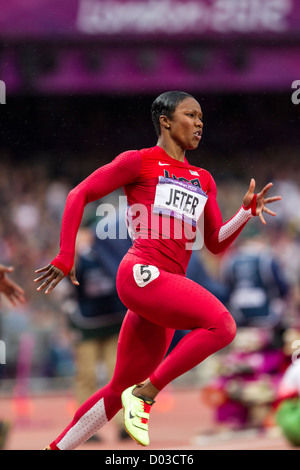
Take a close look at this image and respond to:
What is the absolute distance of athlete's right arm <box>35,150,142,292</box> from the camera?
3.81 m

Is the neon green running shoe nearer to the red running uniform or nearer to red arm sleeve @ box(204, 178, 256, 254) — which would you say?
the red running uniform

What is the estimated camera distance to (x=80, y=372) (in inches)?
297

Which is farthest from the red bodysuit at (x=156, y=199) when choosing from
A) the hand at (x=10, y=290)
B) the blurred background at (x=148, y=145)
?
the blurred background at (x=148, y=145)

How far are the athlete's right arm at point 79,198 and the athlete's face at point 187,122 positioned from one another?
23 centimetres

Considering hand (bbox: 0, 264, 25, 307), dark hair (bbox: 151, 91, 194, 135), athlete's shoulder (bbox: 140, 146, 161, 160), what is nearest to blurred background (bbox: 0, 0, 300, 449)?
dark hair (bbox: 151, 91, 194, 135)

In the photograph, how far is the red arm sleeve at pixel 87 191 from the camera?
385cm

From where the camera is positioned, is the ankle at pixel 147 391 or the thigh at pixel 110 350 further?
the thigh at pixel 110 350

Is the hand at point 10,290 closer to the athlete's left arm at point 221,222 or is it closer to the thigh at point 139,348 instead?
the thigh at point 139,348

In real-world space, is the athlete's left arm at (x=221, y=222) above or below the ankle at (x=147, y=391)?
above

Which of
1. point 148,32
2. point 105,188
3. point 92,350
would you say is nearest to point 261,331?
point 92,350

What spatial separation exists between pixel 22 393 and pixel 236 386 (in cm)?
378

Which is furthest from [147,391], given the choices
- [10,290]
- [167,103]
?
[167,103]

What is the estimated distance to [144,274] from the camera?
12.8 ft

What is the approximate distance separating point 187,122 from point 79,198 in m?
0.64
